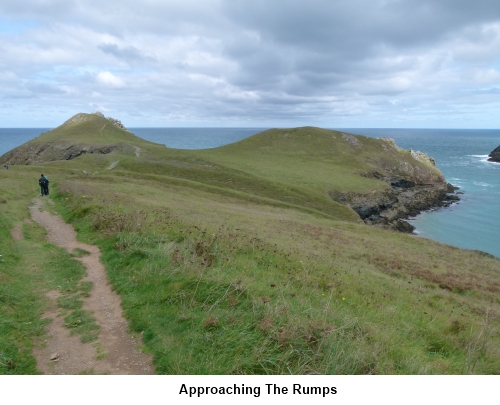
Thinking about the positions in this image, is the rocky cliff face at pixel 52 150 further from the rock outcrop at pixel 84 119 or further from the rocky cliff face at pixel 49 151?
the rock outcrop at pixel 84 119

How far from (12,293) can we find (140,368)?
6.41m

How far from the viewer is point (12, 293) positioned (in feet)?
36.9

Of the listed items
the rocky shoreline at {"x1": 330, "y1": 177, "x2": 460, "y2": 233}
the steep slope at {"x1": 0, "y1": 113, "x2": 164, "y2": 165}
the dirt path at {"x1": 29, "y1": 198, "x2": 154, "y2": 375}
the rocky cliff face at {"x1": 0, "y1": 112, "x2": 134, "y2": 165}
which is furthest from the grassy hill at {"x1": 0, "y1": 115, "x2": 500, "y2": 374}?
the steep slope at {"x1": 0, "y1": 113, "x2": 164, "y2": 165}

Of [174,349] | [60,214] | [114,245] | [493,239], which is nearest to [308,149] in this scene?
[493,239]

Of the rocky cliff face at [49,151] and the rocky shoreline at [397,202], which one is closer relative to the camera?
the rocky shoreline at [397,202]

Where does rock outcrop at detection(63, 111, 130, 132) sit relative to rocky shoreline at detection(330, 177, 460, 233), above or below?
above

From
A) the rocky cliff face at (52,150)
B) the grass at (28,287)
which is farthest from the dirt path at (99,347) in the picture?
the rocky cliff face at (52,150)

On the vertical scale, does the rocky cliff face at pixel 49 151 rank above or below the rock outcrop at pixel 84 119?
below

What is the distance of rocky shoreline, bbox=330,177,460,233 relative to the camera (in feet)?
212

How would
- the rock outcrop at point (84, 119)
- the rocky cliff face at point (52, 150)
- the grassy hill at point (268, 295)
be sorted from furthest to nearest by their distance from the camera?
the rock outcrop at point (84, 119) < the rocky cliff face at point (52, 150) < the grassy hill at point (268, 295)

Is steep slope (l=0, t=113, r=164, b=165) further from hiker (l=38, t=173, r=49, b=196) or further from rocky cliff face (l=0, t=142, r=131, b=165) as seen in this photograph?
hiker (l=38, t=173, r=49, b=196)

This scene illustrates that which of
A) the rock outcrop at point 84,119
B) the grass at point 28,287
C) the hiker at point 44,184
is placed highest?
the rock outcrop at point 84,119

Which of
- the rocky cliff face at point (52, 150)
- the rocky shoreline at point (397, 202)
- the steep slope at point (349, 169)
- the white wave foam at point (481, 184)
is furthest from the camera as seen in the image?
the white wave foam at point (481, 184)

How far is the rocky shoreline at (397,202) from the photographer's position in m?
64.6
